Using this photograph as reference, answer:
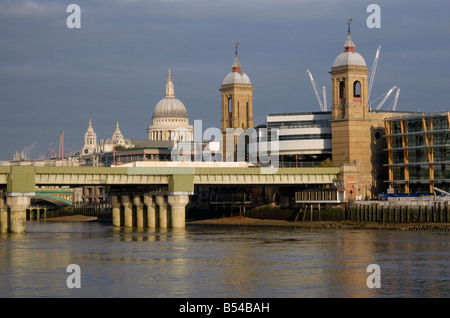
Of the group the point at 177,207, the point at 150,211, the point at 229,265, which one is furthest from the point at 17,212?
the point at 229,265

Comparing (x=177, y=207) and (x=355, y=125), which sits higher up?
(x=355, y=125)

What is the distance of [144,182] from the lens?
145250mm

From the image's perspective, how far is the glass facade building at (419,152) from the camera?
527ft

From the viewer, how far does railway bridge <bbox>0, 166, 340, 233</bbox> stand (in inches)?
5261

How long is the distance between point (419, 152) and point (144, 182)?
5335 centimetres

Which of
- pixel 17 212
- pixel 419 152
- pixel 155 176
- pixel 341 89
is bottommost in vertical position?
pixel 17 212

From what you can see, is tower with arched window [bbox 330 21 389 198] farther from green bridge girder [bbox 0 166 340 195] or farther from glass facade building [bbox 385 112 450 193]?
green bridge girder [bbox 0 166 340 195]

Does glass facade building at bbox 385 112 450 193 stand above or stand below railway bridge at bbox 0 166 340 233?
above

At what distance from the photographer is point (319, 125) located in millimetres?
187125

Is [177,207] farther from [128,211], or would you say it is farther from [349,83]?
[349,83]

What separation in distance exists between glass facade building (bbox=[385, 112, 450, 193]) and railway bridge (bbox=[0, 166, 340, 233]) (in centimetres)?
1351

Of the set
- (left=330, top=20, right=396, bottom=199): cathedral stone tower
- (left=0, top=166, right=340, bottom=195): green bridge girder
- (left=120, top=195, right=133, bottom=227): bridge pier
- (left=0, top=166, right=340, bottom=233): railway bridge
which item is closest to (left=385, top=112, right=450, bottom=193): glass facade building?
(left=330, top=20, right=396, bottom=199): cathedral stone tower
